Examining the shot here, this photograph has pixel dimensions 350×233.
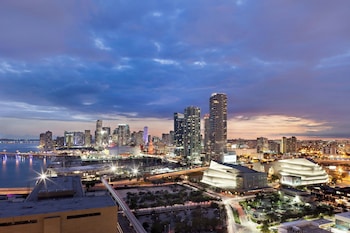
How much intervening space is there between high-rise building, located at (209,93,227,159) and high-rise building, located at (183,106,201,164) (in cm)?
360

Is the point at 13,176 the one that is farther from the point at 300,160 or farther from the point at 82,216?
the point at 300,160

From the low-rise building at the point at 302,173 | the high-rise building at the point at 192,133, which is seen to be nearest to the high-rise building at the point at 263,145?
the high-rise building at the point at 192,133

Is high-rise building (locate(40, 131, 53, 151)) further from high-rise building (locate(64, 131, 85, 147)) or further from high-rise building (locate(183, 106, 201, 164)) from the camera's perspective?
high-rise building (locate(183, 106, 201, 164))

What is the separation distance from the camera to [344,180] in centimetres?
3136

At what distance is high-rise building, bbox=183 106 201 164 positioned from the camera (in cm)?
6056

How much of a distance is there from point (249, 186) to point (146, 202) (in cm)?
1056

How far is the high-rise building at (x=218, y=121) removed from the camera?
193 ft

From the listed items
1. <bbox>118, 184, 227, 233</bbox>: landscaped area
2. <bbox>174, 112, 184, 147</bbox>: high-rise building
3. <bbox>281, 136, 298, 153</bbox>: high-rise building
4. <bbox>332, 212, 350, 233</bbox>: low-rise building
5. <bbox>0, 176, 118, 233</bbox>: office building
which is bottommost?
<bbox>118, 184, 227, 233</bbox>: landscaped area

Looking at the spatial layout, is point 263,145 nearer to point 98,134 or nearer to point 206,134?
point 206,134

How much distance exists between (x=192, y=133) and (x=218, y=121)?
22.7ft

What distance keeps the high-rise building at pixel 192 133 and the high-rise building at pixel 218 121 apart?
360 centimetres

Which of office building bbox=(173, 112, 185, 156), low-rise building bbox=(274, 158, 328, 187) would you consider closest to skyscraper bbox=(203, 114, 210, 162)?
office building bbox=(173, 112, 185, 156)

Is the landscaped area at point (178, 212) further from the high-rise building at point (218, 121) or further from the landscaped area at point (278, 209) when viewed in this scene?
the high-rise building at point (218, 121)

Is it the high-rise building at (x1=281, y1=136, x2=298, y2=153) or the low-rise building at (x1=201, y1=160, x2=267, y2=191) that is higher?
→ the high-rise building at (x1=281, y1=136, x2=298, y2=153)
